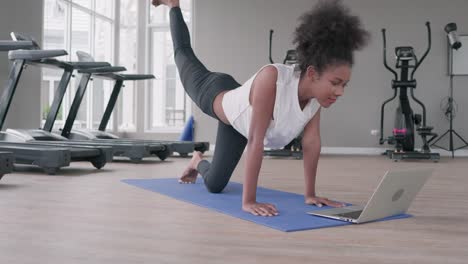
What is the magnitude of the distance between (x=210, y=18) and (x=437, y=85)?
359 centimetres

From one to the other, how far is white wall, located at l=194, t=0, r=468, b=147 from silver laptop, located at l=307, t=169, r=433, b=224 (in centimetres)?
556

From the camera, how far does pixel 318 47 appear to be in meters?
2.03

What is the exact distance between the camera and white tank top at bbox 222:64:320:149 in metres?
2.16

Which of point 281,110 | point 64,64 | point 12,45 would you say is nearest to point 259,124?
point 281,110

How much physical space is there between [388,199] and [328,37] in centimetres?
69

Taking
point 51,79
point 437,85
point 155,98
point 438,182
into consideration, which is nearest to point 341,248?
point 438,182

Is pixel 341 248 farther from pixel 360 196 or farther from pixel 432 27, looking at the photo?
pixel 432 27

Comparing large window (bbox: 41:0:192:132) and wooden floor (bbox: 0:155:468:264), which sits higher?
large window (bbox: 41:0:192:132)

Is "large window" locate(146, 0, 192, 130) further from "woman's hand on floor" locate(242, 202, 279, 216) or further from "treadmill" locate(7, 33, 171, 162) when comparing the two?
"woman's hand on floor" locate(242, 202, 279, 216)

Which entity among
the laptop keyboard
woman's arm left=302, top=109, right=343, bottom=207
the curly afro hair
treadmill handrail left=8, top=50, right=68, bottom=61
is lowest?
the laptop keyboard

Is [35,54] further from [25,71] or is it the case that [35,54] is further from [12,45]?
[25,71]

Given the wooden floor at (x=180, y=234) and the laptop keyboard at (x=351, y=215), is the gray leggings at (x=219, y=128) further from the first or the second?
the laptop keyboard at (x=351, y=215)

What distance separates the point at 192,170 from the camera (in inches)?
128

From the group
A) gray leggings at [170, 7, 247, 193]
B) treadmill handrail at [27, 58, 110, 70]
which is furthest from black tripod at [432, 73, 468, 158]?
gray leggings at [170, 7, 247, 193]
